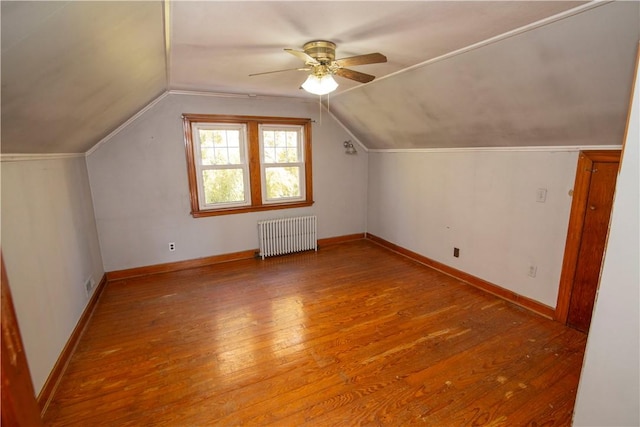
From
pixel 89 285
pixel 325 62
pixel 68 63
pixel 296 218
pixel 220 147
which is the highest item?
pixel 325 62

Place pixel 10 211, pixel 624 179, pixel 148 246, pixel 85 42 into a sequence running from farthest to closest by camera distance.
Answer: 1. pixel 148 246
2. pixel 10 211
3. pixel 85 42
4. pixel 624 179

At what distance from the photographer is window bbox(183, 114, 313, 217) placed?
3979 millimetres

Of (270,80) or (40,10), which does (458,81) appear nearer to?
(270,80)

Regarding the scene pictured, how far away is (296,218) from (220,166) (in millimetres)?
1325

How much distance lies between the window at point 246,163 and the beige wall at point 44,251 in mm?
1328

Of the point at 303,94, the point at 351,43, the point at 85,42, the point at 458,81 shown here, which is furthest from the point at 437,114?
the point at 85,42

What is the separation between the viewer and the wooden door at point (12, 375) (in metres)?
0.62

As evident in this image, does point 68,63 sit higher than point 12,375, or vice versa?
point 68,63

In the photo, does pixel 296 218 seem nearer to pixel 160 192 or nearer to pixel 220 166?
pixel 220 166

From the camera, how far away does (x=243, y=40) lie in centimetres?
209

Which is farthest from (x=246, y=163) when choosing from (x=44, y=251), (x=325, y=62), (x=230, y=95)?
(x=44, y=251)

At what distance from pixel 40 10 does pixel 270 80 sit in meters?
Answer: 2.36

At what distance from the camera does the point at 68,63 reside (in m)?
1.46

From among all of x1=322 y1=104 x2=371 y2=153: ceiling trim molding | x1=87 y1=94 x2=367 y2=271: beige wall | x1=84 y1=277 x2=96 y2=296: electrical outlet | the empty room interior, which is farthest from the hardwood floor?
x1=322 y1=104 x2=371 y2=153: ceiling trim molding
